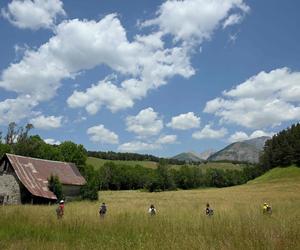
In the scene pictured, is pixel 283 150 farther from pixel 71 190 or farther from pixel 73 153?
pixel 71 190

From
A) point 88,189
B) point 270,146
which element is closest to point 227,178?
point 270,146

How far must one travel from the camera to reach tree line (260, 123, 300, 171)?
104 meters

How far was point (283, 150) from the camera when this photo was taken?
107 metres

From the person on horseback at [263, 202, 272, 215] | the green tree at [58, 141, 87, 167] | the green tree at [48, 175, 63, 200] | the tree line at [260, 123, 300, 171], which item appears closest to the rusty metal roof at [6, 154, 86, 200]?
the green tree at [48, 175, 63, 200]

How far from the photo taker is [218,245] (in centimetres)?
640

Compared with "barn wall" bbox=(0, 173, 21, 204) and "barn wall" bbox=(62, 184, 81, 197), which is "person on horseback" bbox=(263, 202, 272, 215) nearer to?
"barn wall" bbox=(0, 173, 21, 204)

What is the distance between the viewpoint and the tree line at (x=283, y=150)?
341ft

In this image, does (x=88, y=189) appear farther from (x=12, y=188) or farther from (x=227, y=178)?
(x=227, y=178)

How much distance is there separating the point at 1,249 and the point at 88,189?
48117 mm

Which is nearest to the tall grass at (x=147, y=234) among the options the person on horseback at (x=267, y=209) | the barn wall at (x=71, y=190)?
the person on horseback at (x=267, y=209)

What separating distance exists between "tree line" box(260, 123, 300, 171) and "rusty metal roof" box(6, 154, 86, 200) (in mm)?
64287

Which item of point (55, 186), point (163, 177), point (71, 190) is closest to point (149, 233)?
point (55, 186)

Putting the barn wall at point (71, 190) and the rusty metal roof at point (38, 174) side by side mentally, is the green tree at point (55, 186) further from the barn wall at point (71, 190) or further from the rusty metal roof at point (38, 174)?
the barn wall at point (71, 190)

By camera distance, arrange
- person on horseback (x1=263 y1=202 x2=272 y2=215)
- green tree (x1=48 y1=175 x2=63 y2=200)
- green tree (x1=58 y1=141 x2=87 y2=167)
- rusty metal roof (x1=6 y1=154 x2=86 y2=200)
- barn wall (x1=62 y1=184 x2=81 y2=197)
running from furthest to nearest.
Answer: green tree (x1=58 y1=141 x2=87 y2=167) < barn wall (x1=62 y1=184 x2=81 y2=197) < green tree (x1=48 y1=175 x2=63 y2=200) < rusty metal roof (x1=6 y1=154 x2=86 y2=200) < person on horseback (x1=263 y1=202 x2=272 y2=215)
